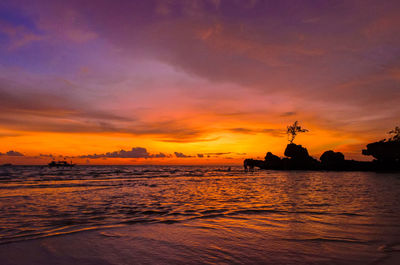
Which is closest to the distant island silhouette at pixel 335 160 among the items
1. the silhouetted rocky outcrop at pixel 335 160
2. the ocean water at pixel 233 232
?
the silhouetted rocky outcrop at pixel 335 160

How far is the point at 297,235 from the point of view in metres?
6.80

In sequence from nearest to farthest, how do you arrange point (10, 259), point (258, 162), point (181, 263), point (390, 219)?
1. point (181, 263)
2. point (10, 259)
3. point (390, 219)
4. point (258, 162)

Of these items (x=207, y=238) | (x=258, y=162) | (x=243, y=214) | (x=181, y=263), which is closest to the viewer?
(x=181, y=263)

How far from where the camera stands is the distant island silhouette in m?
72.7

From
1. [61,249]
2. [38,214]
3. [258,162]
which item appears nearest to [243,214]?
[61,249]

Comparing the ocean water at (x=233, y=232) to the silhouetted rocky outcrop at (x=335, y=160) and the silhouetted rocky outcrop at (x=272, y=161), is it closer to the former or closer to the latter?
the silhouetted rocky outcrop at (x=335, y=160)

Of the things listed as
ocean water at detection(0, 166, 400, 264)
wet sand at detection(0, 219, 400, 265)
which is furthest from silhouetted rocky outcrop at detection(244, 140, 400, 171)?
wet sand at detection(0, 219, 400, 265)

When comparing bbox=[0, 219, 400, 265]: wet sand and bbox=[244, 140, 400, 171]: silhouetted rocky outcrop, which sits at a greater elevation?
bbox=[244, 140, 400, 171]: silhouetted rocky outcrop

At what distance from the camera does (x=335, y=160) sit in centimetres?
8156

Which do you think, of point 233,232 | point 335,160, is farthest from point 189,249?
point 335,160

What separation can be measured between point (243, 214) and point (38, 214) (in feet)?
29.2

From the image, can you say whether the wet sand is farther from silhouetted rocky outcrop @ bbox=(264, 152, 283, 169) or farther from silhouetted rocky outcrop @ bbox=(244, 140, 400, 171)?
silhouetted rocky outcrop @ bbox=(264, 152, 283, 169)

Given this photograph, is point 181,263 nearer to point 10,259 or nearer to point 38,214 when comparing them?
point 10,259

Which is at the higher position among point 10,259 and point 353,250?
point 353,250
